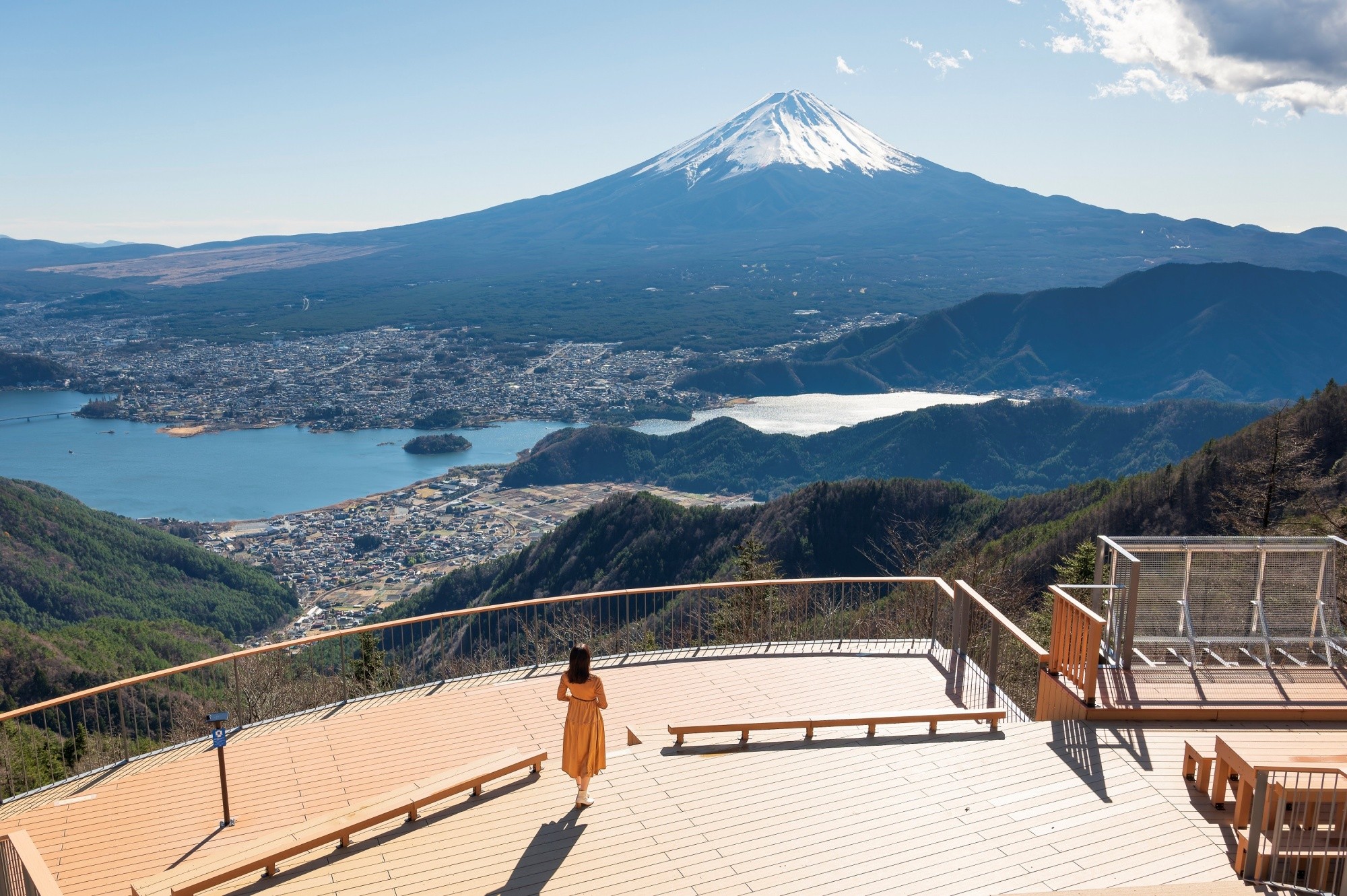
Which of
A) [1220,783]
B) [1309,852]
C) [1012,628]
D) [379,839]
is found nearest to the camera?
[1309,852]

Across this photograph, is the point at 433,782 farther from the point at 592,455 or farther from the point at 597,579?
the point at 592,455

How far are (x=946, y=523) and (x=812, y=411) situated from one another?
100 m

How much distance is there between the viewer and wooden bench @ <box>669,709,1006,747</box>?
7.88 meters

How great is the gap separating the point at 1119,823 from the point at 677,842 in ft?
9.67

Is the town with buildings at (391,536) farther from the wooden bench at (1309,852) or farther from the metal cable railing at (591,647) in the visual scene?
the wooden bench at (1309,852)

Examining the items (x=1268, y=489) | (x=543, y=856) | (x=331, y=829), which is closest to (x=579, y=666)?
(x=543, y=856)

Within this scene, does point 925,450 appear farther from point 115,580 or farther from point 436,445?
point 115,580

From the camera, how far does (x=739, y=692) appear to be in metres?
9.84

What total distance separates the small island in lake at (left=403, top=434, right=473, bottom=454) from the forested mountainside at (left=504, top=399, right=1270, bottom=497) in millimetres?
16364

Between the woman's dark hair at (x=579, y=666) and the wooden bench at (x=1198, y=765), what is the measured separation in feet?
14.2

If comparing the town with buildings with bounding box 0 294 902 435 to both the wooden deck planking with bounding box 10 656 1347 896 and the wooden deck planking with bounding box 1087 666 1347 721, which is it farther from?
the wooden deck planking with bounding box 1087 666 1347 721

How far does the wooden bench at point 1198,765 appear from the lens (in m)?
6.68

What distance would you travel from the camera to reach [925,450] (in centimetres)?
11725

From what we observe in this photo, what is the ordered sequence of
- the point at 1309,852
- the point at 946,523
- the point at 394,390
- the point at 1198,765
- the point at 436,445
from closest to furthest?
1. the point at 1309,852
2. the point at 1198,765
3. the point at 946,523
4. the point at 436,445
5. the point at 394,390
